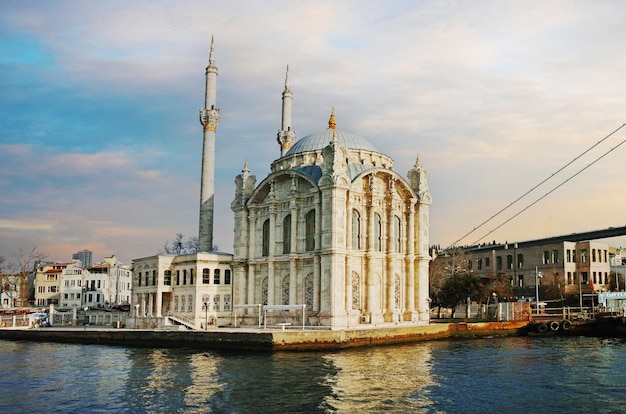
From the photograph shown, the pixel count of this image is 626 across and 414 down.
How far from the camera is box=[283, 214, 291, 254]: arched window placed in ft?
177

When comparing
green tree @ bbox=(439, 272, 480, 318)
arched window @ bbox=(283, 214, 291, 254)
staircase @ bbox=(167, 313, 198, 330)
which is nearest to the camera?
staircase @ bbox=(167, 313, 198, 330)

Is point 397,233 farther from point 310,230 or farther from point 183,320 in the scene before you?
point 183,320

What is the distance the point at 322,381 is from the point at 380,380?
276cm

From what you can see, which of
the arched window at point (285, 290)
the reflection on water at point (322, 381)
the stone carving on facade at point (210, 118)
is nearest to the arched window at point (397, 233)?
the arched window at point (285, 290)

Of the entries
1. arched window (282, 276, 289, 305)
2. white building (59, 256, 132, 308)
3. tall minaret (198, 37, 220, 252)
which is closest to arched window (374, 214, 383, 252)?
arched window (282, 276, 289, 305)

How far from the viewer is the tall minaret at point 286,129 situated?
70.9 metres

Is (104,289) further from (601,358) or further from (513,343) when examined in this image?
(601,358)

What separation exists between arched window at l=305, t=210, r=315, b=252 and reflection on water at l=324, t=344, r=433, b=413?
1260 centimetres

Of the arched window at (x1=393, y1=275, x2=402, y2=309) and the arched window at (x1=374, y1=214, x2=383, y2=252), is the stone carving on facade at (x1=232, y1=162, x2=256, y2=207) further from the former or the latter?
the arched window at (x1=393, y1=275, x2=402, y2=309)

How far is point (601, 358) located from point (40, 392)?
102 ft

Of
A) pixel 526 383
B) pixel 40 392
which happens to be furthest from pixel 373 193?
pixel 40 392

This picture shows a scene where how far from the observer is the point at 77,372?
33.1 meters

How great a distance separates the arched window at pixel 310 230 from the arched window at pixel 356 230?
3.37m

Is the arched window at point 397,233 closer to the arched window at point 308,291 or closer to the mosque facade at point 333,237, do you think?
the mosque facade at point 333,237
